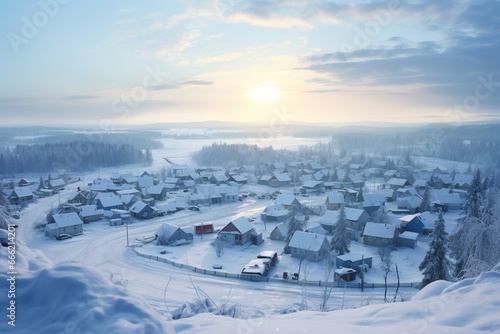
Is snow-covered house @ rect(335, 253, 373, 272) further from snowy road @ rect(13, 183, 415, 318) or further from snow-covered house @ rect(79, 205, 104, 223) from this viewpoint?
snow-covered house @ rect(79, 205, 104, 223)

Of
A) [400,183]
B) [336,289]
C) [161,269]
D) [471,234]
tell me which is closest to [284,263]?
[336,289]

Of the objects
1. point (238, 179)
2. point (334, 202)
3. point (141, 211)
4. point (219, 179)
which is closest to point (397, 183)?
point (334, 202)

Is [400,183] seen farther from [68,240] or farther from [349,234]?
[68,240]

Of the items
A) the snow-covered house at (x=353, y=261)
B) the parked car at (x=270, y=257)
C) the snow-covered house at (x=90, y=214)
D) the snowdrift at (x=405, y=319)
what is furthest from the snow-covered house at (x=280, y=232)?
the snowdrift at (x=405, y=319)

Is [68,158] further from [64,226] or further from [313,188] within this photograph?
[313,188]

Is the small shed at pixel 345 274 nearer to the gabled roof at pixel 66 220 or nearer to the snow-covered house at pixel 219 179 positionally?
the gabled roof at pixel 66 220

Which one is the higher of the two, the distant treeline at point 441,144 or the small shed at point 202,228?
the distant treeline at point 441,144
